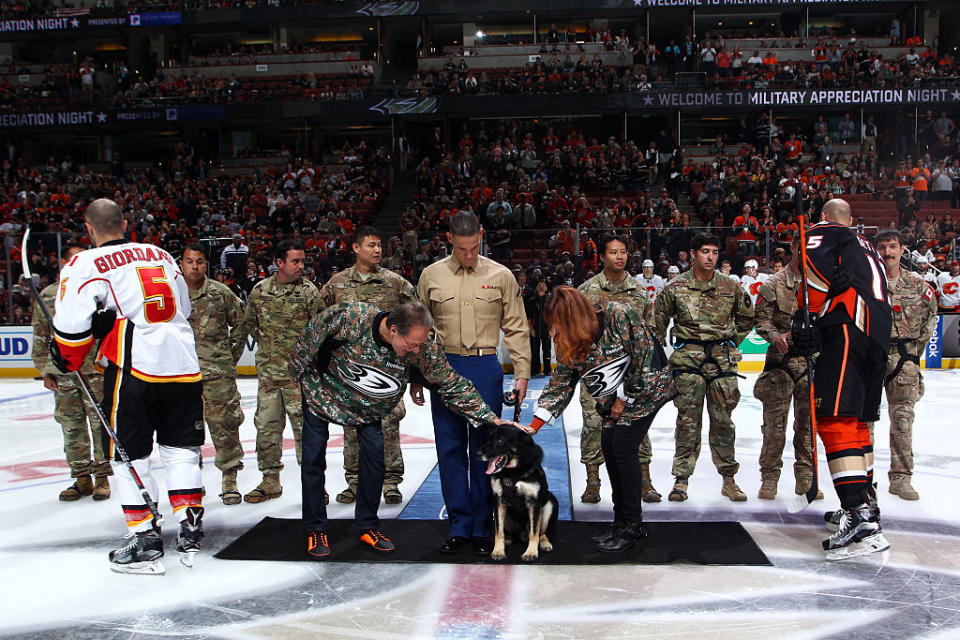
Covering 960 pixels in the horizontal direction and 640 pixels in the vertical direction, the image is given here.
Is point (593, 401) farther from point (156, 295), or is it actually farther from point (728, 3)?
point (728, 3)

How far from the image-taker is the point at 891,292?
6.11 meters

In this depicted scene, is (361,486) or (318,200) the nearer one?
(361,486)

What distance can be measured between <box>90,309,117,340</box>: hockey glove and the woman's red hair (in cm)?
251

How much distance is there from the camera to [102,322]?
175 inches

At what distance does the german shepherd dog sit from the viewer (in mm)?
4309

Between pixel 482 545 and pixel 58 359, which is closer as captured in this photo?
pixel 58 359

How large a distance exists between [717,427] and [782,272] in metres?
1.27

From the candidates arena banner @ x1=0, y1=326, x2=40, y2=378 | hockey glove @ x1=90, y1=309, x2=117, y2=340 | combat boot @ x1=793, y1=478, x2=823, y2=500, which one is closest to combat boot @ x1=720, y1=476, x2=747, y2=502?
combat boot @ x1=793, y1=478, x2=823, y2=500

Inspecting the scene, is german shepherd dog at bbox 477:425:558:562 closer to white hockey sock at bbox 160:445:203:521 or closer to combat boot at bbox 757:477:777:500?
white hockey sock at bbox 160:445:203:521

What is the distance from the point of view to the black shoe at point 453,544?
4680 millimetres

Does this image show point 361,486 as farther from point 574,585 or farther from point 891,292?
point 891,292

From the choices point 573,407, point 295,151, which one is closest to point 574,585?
point 573,407

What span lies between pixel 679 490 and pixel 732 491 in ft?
1.28

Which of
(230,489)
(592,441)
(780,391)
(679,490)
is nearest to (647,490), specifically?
(679,490)
